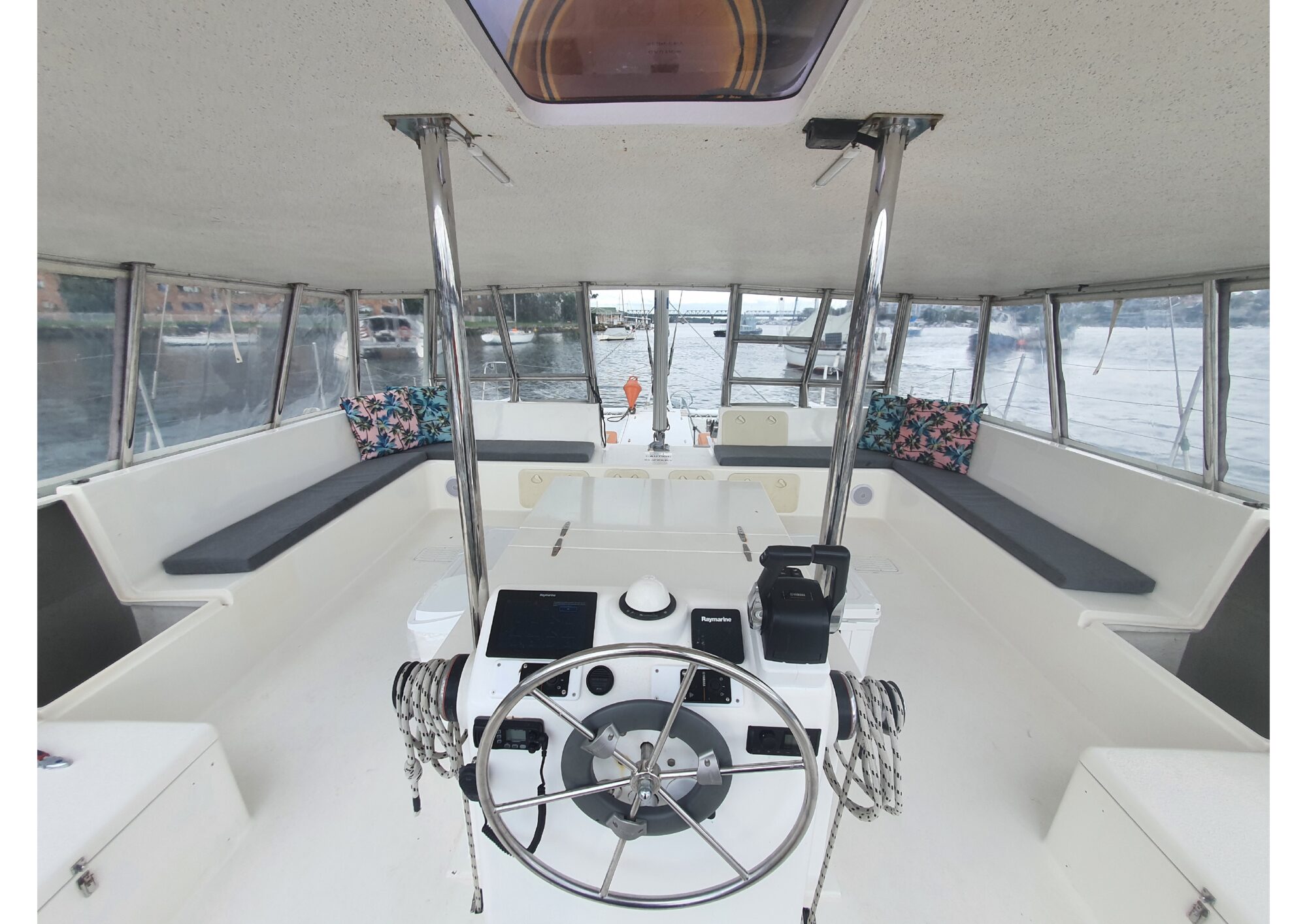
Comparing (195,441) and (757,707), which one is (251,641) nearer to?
(195,441)

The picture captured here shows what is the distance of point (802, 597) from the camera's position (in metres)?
0.87

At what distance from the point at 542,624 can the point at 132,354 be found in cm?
294

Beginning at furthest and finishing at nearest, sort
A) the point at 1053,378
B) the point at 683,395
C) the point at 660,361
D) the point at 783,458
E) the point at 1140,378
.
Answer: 1. the point at 683,395
2. the point at 660,361
3. the point at 783,458
4. the point at 1053,378
5. the point at 1140,378

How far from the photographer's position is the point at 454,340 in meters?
1.09

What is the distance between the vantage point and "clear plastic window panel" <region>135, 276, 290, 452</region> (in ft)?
8.45

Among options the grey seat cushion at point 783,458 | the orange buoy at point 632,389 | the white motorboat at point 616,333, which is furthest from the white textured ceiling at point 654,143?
the orange buoy at point 632,389

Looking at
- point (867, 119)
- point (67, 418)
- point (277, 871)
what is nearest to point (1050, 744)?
point (867, 119)

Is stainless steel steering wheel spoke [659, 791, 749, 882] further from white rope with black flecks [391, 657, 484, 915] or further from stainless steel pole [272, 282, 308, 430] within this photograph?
stainless steel pole [272, 282, 308, 430]

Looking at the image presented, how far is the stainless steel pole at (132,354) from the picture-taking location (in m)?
2.40

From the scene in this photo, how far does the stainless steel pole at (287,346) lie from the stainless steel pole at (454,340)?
3.07 m

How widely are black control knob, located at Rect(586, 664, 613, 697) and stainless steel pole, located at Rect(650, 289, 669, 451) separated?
311 cm

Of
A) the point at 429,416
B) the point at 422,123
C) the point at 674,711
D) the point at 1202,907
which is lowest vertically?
the point at 1202,907

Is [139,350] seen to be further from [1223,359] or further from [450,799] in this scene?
[1223,359]

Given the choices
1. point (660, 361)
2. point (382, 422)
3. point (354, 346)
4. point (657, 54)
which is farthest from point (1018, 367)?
point (354, 346)
